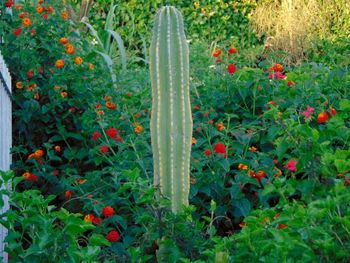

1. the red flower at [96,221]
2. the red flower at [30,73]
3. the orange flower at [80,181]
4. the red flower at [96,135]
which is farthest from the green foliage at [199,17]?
the red flower at [96,221]

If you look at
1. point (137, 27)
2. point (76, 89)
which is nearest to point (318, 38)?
point (137, 27)

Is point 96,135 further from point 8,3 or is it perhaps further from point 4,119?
point 8,3

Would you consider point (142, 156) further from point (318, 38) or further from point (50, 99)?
point (318, 38)

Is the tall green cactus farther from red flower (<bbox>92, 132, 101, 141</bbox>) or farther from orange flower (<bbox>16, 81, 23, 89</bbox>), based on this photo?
orange flower (<bbox>16, 81, 23, 89</bbox>)

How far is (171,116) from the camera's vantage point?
12.2 feet

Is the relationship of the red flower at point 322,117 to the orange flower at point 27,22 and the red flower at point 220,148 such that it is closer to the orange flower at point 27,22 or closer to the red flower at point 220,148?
the red flower at point 220,148

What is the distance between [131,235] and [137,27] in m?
7.86

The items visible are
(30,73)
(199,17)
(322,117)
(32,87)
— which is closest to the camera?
(322,117)

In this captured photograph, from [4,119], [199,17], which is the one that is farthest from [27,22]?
[199,17]

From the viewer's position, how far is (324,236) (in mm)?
2523

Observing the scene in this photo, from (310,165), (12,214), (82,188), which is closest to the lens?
(12,214)

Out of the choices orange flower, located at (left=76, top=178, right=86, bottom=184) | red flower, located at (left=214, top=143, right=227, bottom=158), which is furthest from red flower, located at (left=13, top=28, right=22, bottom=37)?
red flower, located at (left=214, top=143, right=227, bottom=158)

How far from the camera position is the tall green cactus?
3709mm

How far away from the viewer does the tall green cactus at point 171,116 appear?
371 centimetres
